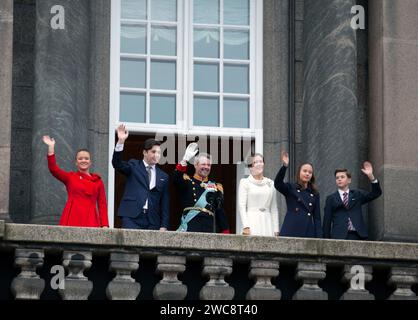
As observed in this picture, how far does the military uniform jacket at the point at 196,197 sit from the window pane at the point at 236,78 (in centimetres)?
274

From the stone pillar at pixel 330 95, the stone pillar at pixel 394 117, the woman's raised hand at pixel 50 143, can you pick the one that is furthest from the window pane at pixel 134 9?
the woman's raised hand at pixel 50 143

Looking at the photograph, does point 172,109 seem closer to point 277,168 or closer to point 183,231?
point 277,168

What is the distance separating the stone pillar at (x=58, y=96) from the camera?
30.9 metres

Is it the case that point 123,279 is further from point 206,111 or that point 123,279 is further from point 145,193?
point 206,111

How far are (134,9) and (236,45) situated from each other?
1583 millimetres

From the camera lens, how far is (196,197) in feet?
98.4

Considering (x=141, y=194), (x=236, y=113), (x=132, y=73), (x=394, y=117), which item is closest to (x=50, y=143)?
(x=141, y=194)

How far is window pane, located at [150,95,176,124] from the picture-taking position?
32.4m

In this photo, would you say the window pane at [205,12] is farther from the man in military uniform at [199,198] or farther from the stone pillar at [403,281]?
the stone pillar at [403,281]

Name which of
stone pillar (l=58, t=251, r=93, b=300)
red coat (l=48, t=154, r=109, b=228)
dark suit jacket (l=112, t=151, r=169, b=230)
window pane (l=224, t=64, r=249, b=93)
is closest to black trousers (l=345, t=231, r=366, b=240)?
dark suit jacket (l=112, t=151, r=169, b=230)

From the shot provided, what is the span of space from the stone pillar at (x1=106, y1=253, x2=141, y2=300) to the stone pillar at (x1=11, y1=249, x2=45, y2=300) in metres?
0.87

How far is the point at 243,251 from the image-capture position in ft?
92.7

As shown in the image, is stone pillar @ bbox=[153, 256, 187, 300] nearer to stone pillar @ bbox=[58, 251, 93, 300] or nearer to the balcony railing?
the balcony railing
